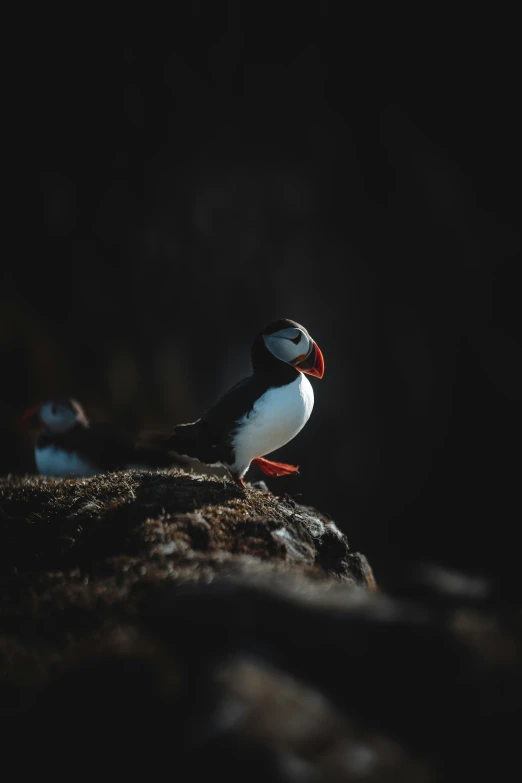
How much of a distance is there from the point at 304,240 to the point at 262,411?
15943 mm

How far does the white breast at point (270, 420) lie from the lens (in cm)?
473

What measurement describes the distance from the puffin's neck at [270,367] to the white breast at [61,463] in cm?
263

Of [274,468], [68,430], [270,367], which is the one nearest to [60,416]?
[68,430]

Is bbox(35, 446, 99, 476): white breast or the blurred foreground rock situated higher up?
the blurred foreground rock

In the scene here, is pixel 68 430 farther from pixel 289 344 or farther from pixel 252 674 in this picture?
pixel 252 674

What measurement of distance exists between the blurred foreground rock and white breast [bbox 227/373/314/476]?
1635mm

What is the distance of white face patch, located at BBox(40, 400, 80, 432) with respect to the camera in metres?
7.63

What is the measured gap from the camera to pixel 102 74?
21500 mm

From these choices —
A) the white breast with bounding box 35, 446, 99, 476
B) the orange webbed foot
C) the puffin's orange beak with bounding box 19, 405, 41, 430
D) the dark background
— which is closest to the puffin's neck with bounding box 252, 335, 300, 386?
the orange webbed foot

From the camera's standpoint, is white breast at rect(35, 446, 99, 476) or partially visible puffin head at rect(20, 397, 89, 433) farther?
partially visible puffin head at rect(20, 397, 89, 433)

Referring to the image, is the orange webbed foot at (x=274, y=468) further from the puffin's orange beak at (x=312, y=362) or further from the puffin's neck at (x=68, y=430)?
the puffin's neck at (x=68, y=430)

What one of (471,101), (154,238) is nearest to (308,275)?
(154,238)

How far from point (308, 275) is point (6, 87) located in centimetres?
1038

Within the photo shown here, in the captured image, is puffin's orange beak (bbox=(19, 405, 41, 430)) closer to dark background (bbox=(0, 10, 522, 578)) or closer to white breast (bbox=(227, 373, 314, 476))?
white breast (bbox=(227, 373, 314, 476))
